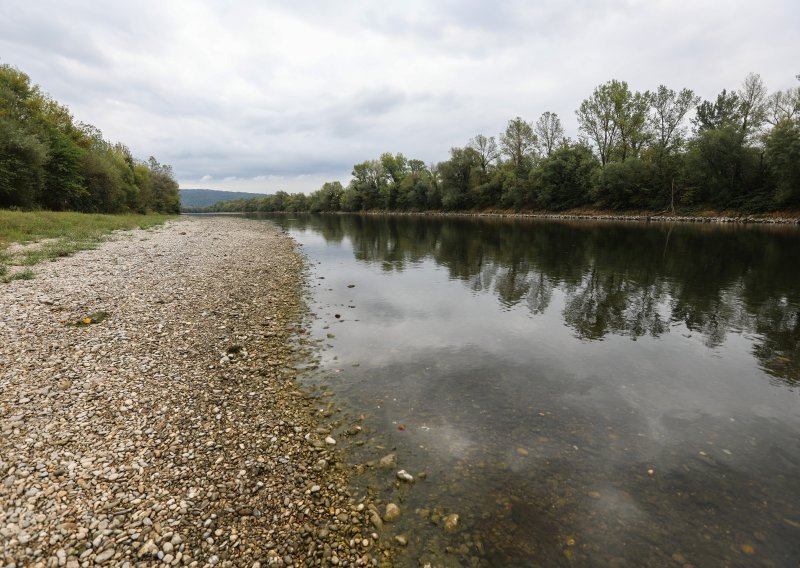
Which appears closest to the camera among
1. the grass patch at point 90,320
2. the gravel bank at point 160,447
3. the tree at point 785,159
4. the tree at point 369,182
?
the gravel bank at point 160,447

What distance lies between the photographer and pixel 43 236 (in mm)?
32312

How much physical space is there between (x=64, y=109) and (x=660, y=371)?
99099mm

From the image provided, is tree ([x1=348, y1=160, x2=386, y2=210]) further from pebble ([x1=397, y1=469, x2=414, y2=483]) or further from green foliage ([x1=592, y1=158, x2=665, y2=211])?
pebble ([x1=397, y1=469, x2=414, y2=483])

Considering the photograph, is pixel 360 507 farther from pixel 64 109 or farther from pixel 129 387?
pixel 64 109

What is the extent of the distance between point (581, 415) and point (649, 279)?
20377 millimetres

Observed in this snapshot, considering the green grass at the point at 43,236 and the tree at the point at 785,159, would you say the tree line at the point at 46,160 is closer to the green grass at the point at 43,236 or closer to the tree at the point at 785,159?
the green grass at the point at 43,236

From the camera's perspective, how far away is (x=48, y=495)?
6.06 m

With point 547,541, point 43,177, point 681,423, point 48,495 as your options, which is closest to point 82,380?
point 48,495

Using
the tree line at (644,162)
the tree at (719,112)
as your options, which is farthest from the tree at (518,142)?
the tree at (719,112)

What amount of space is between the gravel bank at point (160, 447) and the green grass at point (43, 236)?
925 cm

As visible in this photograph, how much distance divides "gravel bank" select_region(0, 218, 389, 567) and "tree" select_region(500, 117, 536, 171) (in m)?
112

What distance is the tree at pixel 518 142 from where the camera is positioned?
11275 centimetres

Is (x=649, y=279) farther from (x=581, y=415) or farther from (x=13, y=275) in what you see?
(x=13, y=275)

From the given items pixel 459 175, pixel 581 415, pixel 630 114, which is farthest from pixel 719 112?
pixel 581 415
